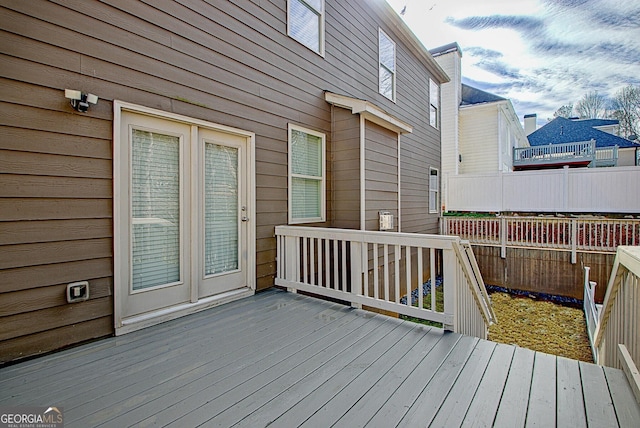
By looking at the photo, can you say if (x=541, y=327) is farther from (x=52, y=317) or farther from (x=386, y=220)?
(x=52, y=317)

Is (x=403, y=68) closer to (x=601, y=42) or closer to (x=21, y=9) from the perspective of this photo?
(x=601, y=42)

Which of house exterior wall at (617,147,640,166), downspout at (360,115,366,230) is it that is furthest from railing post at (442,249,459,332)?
house exterior wall at (617,147,640,166)

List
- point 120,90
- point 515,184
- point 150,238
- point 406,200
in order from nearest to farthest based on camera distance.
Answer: point 120,90 → point 150,238 → point 406,200 → point 515,184

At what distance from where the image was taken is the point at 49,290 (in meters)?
2.30

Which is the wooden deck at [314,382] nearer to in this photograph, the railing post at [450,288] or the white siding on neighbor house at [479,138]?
the railing post at [450,288]

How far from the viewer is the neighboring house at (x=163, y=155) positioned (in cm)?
222

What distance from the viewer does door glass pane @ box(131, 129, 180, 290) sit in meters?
2.84

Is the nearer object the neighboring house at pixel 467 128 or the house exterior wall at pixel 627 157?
the neighboring house at pixel 467 128

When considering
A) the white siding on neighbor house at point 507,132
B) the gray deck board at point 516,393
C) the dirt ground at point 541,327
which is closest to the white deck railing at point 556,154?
the white siding on neighbor house at point 507,132

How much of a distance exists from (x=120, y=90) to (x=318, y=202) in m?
3.02

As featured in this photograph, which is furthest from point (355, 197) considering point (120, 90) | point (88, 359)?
point (88, 359)

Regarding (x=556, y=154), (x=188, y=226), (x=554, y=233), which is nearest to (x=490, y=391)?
(x=188, y=226)

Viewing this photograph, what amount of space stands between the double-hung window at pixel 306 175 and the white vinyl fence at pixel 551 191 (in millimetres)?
6159

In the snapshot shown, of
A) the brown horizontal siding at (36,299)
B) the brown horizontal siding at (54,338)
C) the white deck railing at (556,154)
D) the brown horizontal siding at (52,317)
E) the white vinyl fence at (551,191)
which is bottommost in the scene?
the brown horizontal siding at (54,338)
